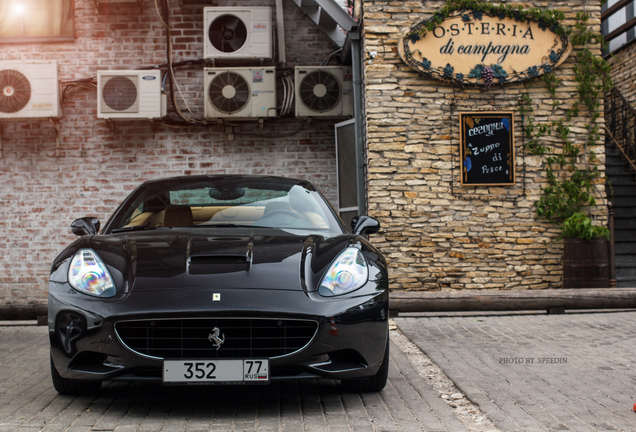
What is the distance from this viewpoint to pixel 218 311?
2686 millimetres

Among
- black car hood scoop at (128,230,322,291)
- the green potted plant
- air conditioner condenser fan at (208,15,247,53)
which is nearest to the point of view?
black car hood scoop at (128,230,322,291)

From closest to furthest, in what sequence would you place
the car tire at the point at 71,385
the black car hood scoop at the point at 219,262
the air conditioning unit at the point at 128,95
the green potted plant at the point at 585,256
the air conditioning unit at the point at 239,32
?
the black car hood scoop at the point at 219,262 → the car tire at the point at 71,385 → the green potted plant at the point at 585,256 → the air conditioning unit at the point at 128,95 → the air conditioning unit at the point at 239,32

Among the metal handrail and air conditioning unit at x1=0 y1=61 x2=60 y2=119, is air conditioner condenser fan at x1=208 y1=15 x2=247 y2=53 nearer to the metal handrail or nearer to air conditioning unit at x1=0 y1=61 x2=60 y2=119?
air conditioning unit at x1=0 y1=61 x2=60 y2=119

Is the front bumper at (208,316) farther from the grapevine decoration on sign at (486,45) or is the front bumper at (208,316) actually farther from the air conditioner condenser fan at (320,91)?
the air conditioner condenser fan at (320,91)

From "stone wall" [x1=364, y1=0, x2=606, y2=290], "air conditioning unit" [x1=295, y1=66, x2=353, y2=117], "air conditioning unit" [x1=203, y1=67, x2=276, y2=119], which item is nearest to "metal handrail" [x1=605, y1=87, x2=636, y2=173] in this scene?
"stone wall" [x1=364, y1=0, x2=606, y2=290]

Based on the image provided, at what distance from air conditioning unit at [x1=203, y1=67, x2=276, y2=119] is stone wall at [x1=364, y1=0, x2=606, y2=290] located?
1.74 meters

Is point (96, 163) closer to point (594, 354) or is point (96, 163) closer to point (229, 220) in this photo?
point (229, 220)

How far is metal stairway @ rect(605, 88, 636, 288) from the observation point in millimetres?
9219

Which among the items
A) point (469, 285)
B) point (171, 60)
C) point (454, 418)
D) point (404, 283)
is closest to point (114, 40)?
point (171, 60)

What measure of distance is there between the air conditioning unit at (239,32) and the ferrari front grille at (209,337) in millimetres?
7236

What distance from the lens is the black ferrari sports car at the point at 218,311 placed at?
270 cm

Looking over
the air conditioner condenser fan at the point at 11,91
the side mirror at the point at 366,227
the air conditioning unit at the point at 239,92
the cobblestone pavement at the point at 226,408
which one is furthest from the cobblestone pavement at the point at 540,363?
the air conditioner condenser fan at the point at 11,91

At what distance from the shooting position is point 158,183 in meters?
4.21

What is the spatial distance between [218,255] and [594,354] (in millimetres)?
3101
